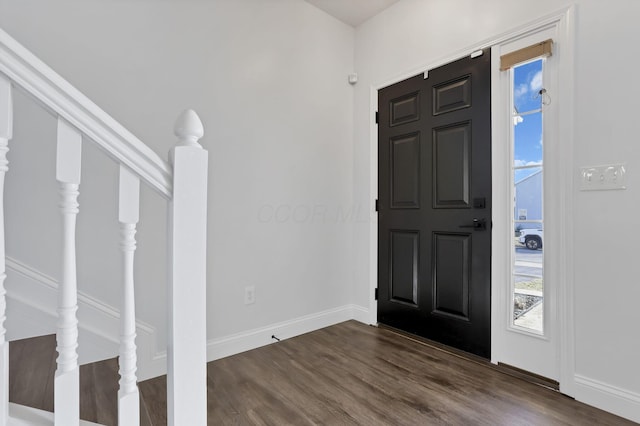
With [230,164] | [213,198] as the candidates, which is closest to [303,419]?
[213,198]

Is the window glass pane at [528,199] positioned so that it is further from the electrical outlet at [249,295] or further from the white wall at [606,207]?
the electrical outlet at [249,295]

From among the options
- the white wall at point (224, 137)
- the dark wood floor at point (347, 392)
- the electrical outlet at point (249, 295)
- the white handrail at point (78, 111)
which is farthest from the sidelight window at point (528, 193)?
the white handrail at point (78, 111)

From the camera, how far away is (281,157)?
2.54 m

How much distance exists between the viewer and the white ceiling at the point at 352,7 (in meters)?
2.70

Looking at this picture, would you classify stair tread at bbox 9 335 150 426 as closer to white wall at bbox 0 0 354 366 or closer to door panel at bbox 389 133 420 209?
white wall at bbox 0 0 354 366

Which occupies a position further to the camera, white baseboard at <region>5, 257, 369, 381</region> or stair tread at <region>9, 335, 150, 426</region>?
white baseboard at <region>5, 257, 369, 381</region>

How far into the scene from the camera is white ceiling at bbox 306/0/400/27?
270 centimetres

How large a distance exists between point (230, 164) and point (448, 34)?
183cm

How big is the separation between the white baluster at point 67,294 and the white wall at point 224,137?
1201 mm

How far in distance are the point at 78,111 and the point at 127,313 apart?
0.47 m

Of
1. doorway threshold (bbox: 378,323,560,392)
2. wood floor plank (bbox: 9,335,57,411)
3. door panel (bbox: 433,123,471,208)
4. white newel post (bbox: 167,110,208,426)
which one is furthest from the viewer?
door panel (bbox: 433,123,471,208)

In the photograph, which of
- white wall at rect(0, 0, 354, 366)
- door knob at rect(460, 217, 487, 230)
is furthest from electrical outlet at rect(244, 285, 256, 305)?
door knob at rect(460, 217, 487, 230)

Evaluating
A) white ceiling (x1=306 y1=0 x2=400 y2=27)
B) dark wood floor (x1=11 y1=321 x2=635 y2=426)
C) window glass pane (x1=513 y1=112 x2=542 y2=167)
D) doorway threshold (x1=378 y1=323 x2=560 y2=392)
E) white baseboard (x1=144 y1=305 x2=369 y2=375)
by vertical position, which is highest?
white ceiling (x1=306 y1=0 x2=400 y2=27)

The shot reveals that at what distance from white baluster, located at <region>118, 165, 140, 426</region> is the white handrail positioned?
4cm
